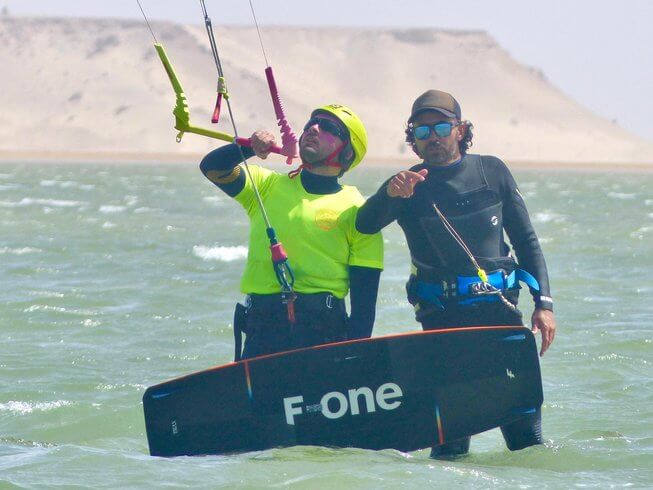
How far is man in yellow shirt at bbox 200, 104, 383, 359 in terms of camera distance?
666cm

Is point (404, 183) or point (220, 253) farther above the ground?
point (220, 253)

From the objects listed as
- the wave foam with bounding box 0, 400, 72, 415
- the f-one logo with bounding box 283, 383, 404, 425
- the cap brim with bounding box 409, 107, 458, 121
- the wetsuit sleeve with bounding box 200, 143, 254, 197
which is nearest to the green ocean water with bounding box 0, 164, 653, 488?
the wave foam with bounding box 0, 400, 72, 415

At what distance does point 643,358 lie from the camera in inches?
453

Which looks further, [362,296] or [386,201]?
[362,296]

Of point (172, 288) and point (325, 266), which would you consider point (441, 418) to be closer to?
point (325, 266)

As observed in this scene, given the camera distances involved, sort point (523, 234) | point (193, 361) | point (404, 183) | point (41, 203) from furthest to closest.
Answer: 1. point (41, 203)
2. point (193, 361)
3. point (523, 234)
4. point (404, 183)

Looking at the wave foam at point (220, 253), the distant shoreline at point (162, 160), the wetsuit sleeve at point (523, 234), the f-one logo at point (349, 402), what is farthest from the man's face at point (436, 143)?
the distant shoreline at point (162, 160)

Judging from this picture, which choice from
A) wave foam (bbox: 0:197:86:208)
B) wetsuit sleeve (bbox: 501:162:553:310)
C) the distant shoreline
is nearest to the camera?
wetsuit sleeve (bbox: 501:162:553:310)

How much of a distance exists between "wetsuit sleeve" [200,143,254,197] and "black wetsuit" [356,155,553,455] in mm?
823

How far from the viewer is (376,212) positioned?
A: 6.48 metres

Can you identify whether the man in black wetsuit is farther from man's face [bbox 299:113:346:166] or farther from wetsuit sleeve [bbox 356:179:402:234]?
man's face [bbox 299:113:346:166]

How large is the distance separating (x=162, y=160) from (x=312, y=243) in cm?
12766

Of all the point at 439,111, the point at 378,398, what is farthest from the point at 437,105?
the point at 378,398

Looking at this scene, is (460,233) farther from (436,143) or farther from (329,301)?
(329,301)
